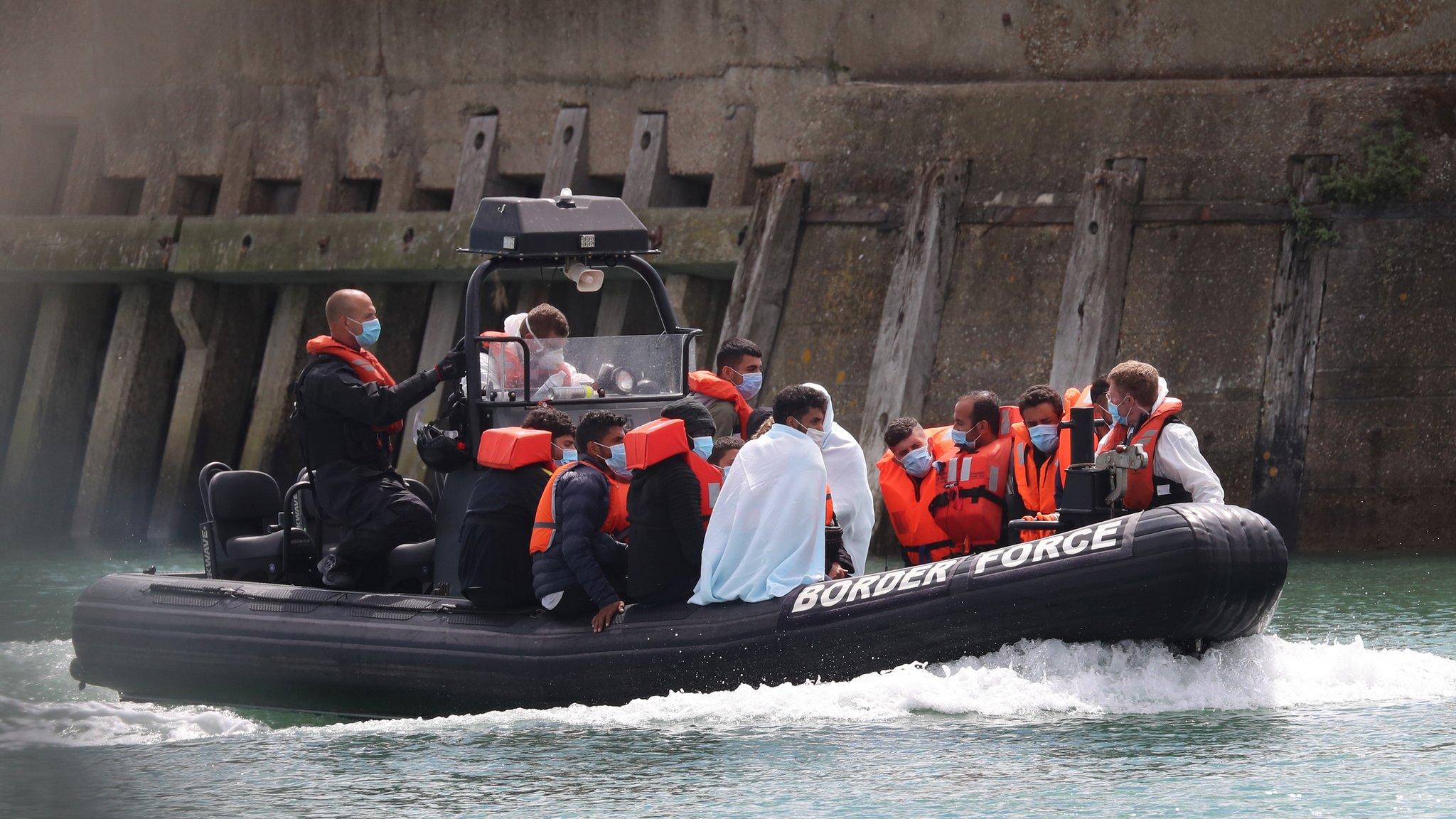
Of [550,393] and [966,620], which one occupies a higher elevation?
[550,393]

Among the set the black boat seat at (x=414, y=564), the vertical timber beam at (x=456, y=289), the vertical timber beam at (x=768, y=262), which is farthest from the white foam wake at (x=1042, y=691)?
the vertical timber beam at (x=456, y=289)

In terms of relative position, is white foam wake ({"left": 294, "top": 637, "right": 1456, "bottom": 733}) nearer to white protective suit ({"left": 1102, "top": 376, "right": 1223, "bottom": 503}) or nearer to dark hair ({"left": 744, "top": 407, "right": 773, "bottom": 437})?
white protective suit ({"left": 1102, "top": 376, "right": 1223, "bottom": 503})

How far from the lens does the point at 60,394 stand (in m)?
15.1

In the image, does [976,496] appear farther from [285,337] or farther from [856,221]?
[285,337]

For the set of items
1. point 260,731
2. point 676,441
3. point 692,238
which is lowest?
point 260,731

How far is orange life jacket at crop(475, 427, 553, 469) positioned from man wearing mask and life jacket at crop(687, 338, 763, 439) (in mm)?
1206

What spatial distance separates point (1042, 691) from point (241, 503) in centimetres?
384

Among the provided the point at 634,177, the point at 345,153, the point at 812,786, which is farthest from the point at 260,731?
the point at 345,153

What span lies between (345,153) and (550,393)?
8281 mm

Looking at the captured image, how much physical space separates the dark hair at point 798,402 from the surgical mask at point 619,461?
1.90 feet

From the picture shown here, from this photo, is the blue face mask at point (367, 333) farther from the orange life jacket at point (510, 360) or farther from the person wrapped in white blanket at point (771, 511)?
the person wrapped in white blanket at point (771, 511)

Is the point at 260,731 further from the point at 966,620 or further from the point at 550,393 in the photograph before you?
the point at 966,620

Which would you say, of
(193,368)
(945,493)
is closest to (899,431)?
(945,493)

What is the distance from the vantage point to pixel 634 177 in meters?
12.9
